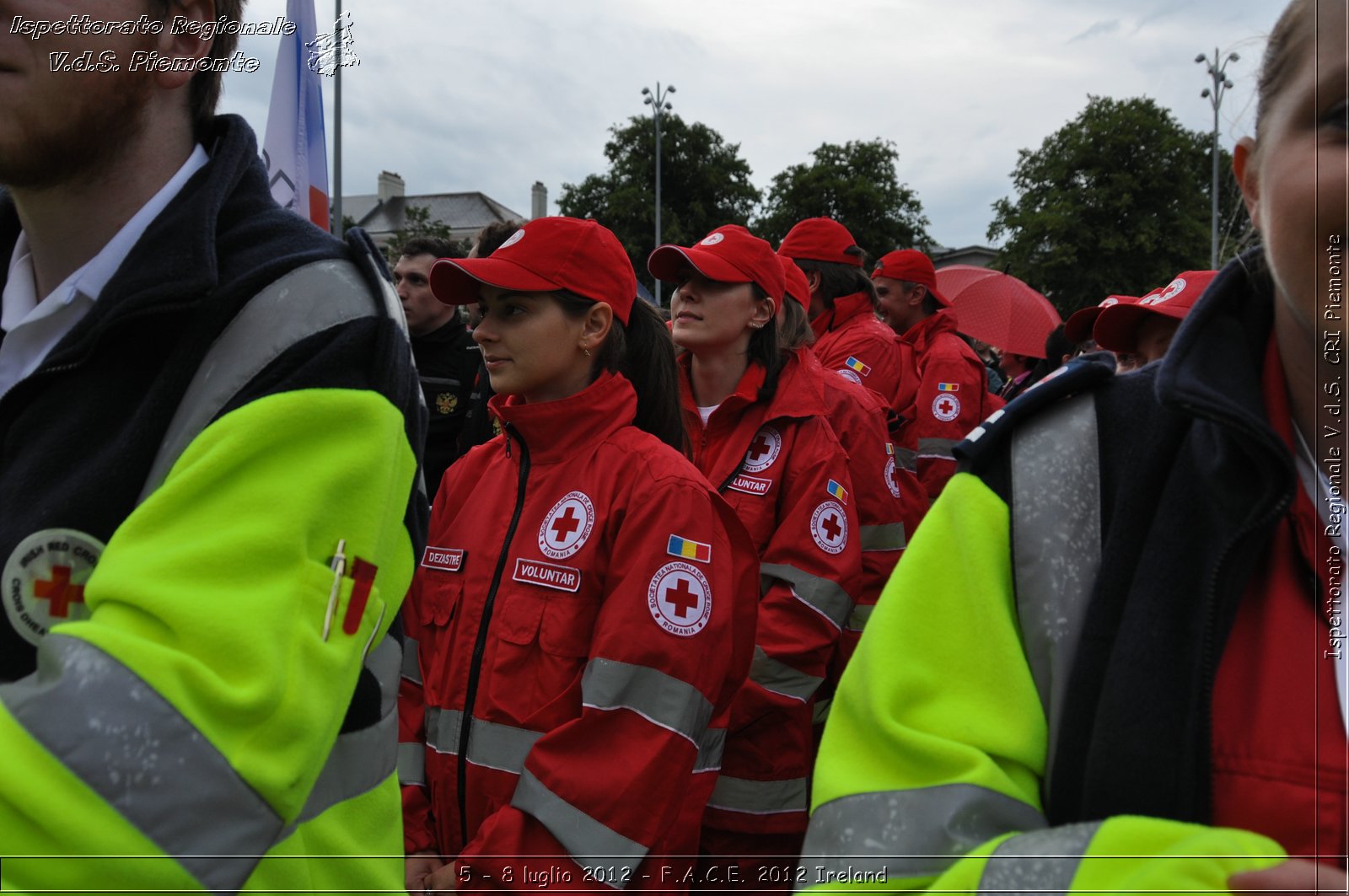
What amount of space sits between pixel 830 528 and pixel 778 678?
57 centimetres

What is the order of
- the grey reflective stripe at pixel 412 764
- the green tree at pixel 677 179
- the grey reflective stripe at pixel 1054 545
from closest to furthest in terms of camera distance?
the grey reflective stripe at pixel 1054 545, the grey reflective stripe at pixel 412 764, the green tree at pixel 677 179

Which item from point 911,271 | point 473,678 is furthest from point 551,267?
point 911,271

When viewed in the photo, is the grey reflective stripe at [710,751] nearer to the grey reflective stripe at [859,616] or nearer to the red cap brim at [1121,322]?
the grey reflective stripe at [859,616]

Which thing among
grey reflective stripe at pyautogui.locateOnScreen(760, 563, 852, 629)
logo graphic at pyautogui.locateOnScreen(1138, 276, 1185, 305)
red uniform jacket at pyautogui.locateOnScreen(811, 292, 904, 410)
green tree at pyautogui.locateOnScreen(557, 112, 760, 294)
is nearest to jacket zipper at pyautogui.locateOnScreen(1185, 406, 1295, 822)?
grey reflective stripe at pyautogui.locateOnScreen(760, 563, 852, 629)

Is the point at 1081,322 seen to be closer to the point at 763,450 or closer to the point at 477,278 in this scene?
the point at 763,450

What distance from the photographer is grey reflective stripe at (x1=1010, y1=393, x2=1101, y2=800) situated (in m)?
1.19

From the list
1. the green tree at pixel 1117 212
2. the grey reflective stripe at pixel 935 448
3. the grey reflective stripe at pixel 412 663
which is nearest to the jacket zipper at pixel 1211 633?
the grey reflective stripe at pixel 412 663

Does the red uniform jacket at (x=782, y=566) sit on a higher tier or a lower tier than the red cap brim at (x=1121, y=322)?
lower

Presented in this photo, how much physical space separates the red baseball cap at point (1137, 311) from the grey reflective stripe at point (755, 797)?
76.5 inches

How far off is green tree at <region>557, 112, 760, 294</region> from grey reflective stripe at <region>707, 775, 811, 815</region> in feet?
166

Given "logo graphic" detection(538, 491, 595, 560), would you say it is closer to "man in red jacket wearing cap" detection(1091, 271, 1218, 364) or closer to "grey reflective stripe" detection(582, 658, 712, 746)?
"grey reflective stripe" detection(582, 658, 712, 746)

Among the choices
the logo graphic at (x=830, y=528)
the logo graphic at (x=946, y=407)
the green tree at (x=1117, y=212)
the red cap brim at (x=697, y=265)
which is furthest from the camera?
the green tree at (x=1117, y=212)

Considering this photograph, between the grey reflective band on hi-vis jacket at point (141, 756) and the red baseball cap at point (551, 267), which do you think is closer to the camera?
the grey reflective band on hi-vis jacket at point (141, 756)

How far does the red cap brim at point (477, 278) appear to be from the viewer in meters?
3.07
